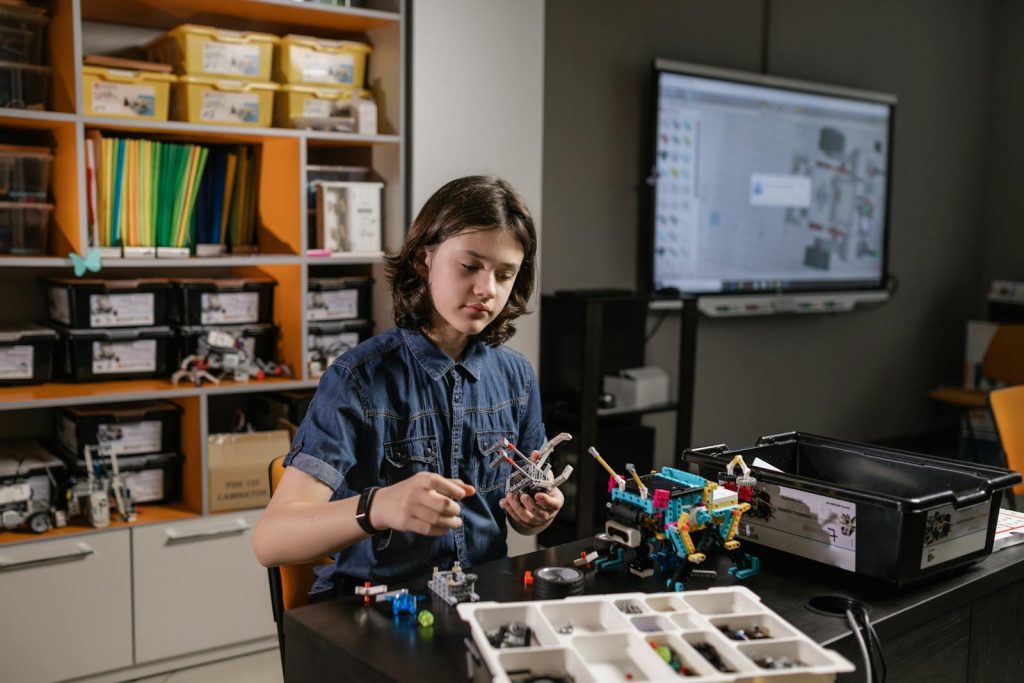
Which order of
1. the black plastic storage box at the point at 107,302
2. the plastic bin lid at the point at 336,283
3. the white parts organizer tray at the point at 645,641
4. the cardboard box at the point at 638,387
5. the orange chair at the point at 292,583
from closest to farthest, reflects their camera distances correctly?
the white parts organizer tray at the point at 645,641 < the orange chair at the point at 292,583 < the black plastic storage box at the point at 107,302 < the plastic bin lid at the point at 336,283 < the cardboard box at the point at 638,387

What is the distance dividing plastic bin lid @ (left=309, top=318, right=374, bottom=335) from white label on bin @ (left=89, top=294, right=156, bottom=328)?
49cm

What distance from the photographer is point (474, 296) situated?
1.54 meters

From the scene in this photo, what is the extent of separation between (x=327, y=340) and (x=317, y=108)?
73 cm

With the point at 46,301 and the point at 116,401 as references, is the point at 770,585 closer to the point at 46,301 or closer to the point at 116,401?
the point at 116,401

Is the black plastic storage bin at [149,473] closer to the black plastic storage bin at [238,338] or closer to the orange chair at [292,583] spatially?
the black plastic storage bin at [238,338]

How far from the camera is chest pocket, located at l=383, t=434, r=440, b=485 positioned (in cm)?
162

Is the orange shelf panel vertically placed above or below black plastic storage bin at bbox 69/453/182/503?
below

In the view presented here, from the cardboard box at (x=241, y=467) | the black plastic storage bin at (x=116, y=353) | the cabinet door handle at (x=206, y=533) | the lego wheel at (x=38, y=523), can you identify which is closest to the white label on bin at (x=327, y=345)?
the cardboard box at (x=241, y=467)

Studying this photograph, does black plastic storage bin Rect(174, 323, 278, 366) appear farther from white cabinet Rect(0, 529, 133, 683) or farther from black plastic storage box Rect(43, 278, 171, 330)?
white cabinet Rect(0, 529, 133, 683)

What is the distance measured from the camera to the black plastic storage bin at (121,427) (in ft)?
8.73

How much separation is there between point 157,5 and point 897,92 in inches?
158

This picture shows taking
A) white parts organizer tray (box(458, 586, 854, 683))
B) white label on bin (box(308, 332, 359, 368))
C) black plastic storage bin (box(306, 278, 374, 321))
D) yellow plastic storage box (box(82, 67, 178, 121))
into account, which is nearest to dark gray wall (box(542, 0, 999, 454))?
black plastic storage bin (box(306, 278, 374, 321))

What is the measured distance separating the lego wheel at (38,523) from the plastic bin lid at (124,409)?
293 mm

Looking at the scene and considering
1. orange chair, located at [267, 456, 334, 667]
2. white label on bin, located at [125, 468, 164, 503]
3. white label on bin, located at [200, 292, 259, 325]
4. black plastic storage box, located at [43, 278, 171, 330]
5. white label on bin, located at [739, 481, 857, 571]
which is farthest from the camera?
white label on bin, located at [200, 292, 259, 325]
